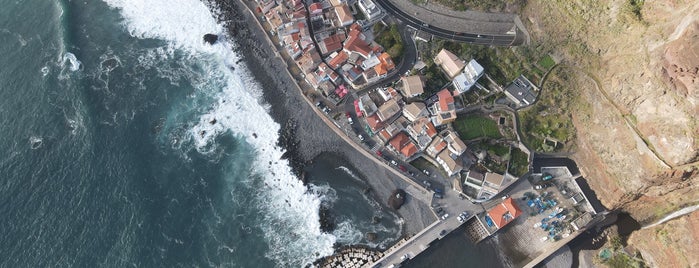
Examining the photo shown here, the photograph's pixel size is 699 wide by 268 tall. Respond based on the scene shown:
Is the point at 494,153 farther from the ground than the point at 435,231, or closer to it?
farther from the ground

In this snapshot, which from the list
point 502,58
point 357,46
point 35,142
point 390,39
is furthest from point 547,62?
point 35,142

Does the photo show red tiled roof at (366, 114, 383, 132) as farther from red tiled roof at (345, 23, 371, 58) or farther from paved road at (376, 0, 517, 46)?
paved road at (376, 0, 517, 46)

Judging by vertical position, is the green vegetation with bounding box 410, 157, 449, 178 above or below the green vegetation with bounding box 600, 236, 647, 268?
above

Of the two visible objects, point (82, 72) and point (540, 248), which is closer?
point (540, 248)

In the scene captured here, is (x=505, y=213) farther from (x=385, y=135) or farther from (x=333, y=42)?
(x=333, y=42)

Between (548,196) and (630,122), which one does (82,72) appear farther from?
(630,122)

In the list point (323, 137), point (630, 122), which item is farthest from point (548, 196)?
point (323, 137)

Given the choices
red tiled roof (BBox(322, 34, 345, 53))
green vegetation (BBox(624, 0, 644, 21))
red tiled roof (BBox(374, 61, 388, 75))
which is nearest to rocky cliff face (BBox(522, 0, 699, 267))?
green vegetation (BBox(624, 0, 644, 21))
